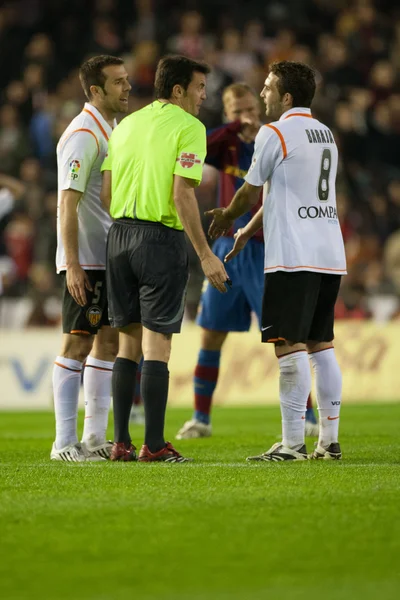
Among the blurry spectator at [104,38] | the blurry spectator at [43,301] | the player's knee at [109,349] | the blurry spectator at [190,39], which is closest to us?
the player's knee at [109,349]

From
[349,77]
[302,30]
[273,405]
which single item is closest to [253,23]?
[302,30]

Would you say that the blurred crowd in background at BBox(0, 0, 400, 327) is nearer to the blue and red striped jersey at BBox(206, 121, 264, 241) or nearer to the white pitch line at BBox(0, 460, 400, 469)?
the blue and red striped jersey at BBox(206, 121, 264, 241)

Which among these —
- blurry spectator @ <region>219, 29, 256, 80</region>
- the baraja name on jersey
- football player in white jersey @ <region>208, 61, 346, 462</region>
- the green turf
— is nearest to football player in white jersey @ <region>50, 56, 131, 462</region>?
the green turf

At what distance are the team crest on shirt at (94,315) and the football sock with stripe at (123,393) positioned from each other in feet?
0.98

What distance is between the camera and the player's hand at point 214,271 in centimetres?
575

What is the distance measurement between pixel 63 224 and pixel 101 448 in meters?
1.27

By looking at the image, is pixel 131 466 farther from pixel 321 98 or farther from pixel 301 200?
pixel 321 98

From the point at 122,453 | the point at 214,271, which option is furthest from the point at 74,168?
the point at 122,453

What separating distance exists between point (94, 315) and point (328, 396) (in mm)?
1355

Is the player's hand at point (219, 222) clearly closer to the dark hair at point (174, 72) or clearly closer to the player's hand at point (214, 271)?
the player's hand at point (214, 271)

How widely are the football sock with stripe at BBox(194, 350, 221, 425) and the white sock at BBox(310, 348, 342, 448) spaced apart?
2.33 m

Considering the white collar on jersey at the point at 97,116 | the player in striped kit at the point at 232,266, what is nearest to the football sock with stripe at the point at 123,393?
the white collar on jersey at the point at 97,116

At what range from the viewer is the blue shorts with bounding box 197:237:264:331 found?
814 cm

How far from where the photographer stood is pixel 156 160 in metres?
5.91
